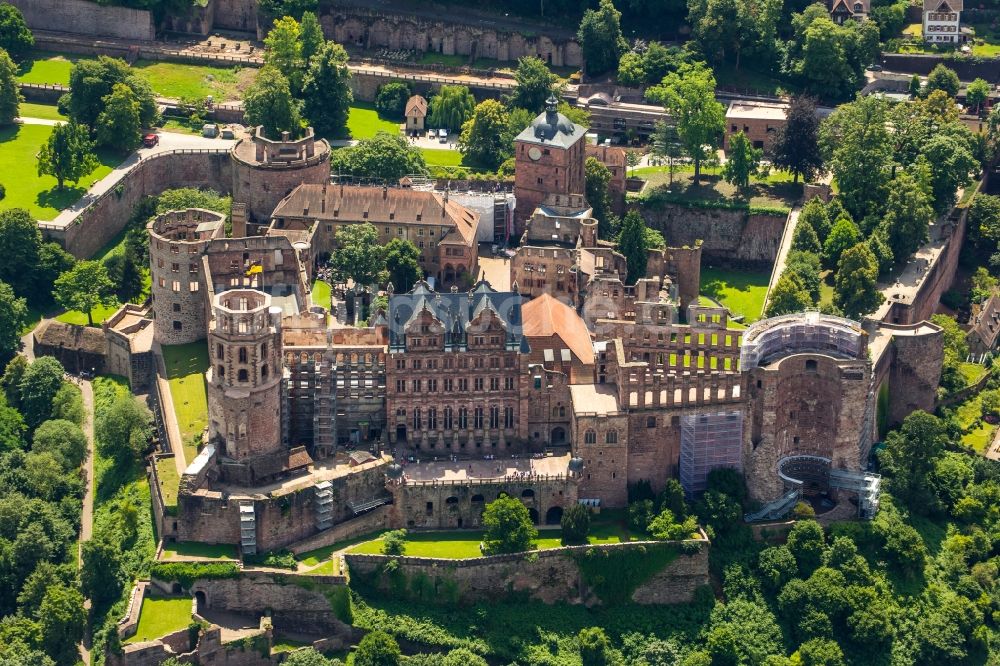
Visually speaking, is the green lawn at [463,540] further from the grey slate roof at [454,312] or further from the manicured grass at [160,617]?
the grey slate roof at [454,312]

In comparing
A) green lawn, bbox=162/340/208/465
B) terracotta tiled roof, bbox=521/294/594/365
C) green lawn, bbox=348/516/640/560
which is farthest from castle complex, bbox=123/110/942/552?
green lawn, bbox=162/340/208/465

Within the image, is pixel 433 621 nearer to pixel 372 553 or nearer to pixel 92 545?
pixel 372 553

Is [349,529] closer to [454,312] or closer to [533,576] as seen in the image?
[533,576]

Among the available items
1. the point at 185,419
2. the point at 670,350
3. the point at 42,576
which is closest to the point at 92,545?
the point at 42,576

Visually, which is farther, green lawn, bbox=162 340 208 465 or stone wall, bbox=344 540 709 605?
green lawn, bbox=162 340 208 465

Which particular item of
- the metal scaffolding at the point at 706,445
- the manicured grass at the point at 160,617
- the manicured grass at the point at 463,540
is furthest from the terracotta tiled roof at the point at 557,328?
the manicured grass at the point at 160,617

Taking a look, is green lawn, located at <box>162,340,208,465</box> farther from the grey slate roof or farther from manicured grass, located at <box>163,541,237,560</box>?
the grey slate roof
